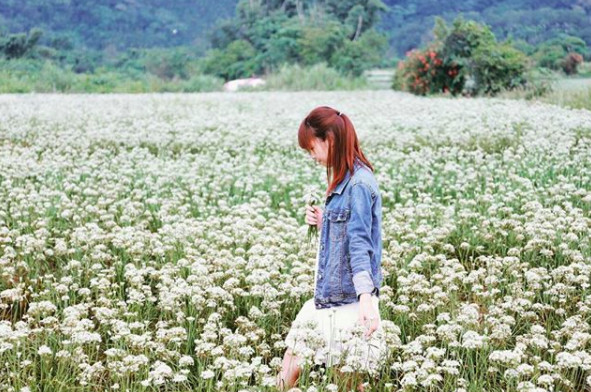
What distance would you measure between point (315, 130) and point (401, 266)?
2.51 m

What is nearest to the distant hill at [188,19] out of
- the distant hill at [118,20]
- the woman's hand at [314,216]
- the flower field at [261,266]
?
the distant hill at [118,20]

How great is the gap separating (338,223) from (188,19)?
2613 inches

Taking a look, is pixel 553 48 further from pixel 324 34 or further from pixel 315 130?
pixel 315 130

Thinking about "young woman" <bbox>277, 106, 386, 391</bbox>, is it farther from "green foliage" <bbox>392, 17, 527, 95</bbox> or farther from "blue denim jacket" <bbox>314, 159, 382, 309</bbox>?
"green foliage" <bbox>392, 17, 527, 95</bbox>

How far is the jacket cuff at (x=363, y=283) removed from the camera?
410 cm

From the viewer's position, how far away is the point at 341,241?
4.33 meters

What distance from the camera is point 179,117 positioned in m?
18.1

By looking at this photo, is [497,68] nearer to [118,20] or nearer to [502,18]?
[502,18]

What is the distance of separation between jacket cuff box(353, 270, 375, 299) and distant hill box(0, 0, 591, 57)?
165 feet

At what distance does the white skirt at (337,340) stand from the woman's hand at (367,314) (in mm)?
50

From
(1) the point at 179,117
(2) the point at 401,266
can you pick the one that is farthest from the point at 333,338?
(1) the point at 179,117

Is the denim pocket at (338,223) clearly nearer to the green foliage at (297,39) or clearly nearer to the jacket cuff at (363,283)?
the jacket cuff at (363,283)

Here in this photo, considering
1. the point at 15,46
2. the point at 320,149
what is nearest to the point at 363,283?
the point at 320,149

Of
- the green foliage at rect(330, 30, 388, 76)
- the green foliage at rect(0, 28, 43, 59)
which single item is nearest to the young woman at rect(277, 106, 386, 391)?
the green foliage at rect(330, 30, 388, 76)
